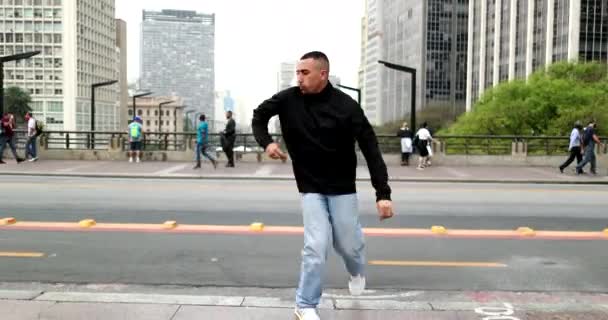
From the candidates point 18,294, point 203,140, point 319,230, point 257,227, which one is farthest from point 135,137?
point 319,230

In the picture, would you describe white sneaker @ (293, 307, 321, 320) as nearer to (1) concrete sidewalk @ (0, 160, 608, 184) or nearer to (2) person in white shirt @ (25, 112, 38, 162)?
(1) concrete sidewalk @ (0, 160, 608, 184)

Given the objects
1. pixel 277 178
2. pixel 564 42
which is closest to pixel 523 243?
pixel 277 178

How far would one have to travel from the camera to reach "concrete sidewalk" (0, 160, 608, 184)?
16719 millimetres

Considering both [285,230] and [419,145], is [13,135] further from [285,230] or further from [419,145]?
[285,230]

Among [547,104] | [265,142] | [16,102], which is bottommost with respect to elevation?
[265,142]

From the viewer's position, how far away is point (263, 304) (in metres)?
4.61

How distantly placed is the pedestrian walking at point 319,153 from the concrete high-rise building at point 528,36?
8119 cm

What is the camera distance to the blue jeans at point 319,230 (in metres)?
4.01

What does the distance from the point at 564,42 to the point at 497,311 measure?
9028 centimetres

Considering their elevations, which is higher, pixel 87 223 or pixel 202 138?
pixel 202 138

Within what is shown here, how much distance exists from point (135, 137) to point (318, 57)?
1771 centimetres

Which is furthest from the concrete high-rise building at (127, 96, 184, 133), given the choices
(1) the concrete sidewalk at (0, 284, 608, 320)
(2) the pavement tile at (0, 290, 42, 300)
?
(1) the concrete sidewalk at (0, 284, 608, 320)

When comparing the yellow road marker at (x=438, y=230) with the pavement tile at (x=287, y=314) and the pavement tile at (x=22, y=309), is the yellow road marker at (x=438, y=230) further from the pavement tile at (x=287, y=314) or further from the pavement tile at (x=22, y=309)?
the pavement tile at (x=22, y=309)

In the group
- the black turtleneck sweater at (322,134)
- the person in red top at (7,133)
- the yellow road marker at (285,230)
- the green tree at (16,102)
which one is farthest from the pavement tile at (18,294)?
the green tree at (16,102)
